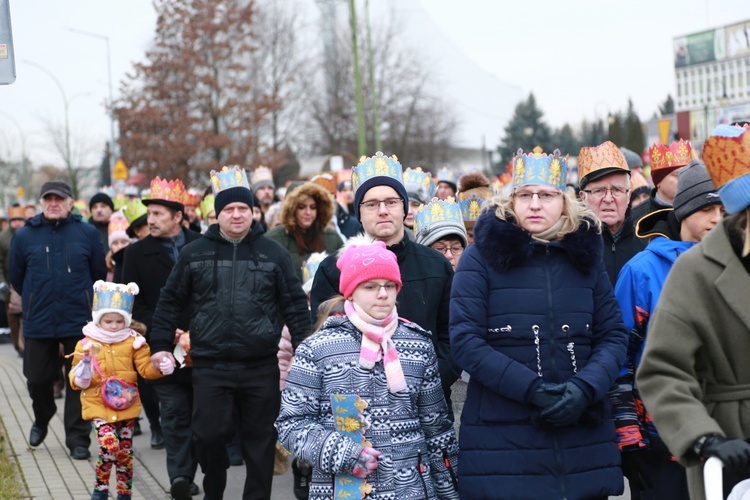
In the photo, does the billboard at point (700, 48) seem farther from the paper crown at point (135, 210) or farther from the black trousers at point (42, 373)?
the black trousers at point (42, 373)

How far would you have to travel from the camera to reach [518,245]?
15.9 feet

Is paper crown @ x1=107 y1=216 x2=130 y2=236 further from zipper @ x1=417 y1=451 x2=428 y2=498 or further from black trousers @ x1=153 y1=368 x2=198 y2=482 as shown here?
zipper @ x1=417 y1=451 x2=428 y2=498

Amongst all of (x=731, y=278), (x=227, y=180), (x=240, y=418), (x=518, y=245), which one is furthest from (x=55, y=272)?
(x=731, y=278)

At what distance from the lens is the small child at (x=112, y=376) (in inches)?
312

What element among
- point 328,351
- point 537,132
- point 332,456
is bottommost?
point 332,456

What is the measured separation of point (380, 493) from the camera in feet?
15.6

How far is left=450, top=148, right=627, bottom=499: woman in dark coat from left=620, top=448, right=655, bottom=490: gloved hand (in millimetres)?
426

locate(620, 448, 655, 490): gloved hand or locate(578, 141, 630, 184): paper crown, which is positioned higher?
locate(578, 141, 630, 184): paper crown

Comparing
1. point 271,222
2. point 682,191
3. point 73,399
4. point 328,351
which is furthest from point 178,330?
point 271,222

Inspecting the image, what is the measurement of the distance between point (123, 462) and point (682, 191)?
14.6 feet

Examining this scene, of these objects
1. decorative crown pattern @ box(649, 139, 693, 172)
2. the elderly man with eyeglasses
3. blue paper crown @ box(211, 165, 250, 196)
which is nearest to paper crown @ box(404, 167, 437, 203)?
decorative crown pattern @ box(649, 139, 693, 172)

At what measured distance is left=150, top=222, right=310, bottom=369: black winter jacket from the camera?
7344 millimetres

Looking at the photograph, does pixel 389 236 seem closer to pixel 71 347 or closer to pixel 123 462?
pixel 123 462

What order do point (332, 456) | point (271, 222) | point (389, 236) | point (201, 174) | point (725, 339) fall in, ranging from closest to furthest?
1. point (725, 339)
2. point (332, 456)
3. point (389, 236)
4. point (271, 222)
5. point (201, 174)
